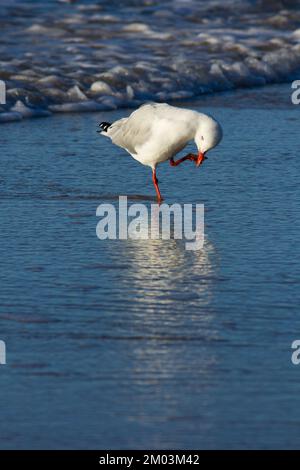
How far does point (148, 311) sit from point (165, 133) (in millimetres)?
2696

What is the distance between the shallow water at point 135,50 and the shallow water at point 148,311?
9.58 ft

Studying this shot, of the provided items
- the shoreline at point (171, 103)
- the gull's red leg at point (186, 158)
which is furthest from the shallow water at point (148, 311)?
the shoreline at point (171, 103)

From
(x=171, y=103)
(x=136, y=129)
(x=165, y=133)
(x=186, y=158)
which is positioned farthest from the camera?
(x=171, y=103)

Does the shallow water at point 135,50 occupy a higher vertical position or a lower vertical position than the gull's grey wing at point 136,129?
higher

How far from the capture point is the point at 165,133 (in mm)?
7699

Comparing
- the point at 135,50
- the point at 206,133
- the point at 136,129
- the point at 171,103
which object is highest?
the point at 135,50

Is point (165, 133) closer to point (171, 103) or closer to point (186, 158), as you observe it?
point (186, 158)

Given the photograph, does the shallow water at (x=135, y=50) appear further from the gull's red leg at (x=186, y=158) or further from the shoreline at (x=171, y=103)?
the gull's red leg at (x=186, y=158)

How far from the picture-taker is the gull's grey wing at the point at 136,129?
787 centimetres

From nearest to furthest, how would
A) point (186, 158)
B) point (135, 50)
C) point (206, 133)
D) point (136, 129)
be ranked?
1. point (206, 133)
2. point (136, 129)
3. point (186, 158)
4. point (135, 50)

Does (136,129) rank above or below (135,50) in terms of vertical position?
below

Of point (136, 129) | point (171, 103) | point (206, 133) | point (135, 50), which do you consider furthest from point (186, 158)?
point (135, 50)

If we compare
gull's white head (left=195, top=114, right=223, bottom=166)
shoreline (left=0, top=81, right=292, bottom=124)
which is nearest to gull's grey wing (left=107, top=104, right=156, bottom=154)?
gull's white head (left=195, top=114, right=223, bottom=166)
